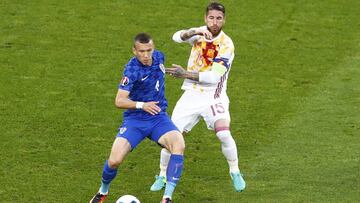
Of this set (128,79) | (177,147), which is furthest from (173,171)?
(128,79)

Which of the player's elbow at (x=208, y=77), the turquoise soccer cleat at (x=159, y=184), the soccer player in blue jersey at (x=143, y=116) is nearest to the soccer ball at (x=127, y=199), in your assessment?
the soccer player in blue jersey at (x=143, y=116)

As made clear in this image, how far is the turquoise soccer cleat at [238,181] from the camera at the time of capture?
13.9 m

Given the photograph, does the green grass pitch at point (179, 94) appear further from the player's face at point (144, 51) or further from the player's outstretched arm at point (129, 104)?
the player's face at point (144, 51)

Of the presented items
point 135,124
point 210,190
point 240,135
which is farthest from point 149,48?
point 240,135

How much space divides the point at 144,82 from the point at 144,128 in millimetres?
645

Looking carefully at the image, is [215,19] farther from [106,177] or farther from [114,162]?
[106,177]

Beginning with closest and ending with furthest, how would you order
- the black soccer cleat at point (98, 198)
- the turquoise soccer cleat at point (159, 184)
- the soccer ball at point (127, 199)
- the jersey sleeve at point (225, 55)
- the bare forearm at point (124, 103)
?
the soccer ball at point (127, 199), the bare forearm at point (124, 103), the black soccer cleat at point (98, 198), the jersey sleeve at point (225, 55), the turquoise soccer cleat at point (159, 184)

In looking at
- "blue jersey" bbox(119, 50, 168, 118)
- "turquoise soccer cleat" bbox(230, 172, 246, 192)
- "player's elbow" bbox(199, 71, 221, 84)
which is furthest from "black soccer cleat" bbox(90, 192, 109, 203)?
"player's elbow" bbox(199, 71, 221, 84)

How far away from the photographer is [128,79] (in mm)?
12977

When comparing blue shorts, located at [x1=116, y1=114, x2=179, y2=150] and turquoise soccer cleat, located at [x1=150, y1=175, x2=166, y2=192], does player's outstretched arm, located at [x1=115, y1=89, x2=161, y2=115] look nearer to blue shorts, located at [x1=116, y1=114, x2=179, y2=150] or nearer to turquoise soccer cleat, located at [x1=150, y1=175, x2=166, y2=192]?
blue shorts, located at [x1=116, y1=114, x2=179, y2=150]

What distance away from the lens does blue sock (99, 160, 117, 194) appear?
13.2m

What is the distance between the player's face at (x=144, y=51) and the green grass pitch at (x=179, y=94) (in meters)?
2.13

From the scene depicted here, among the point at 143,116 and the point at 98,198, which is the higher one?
the point at 143,116

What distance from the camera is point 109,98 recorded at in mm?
18000
